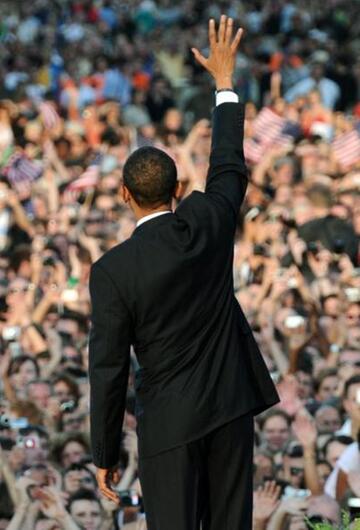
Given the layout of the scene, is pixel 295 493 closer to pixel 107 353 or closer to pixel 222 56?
pixel 222 56

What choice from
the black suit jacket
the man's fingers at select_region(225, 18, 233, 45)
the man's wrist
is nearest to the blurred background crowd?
the black suit jacket

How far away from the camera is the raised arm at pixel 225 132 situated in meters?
6.52

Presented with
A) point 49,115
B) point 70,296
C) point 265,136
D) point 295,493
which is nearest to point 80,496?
point 295,493

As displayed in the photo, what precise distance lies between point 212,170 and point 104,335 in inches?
26.6

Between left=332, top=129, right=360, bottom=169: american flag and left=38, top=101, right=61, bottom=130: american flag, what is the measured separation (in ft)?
11.0

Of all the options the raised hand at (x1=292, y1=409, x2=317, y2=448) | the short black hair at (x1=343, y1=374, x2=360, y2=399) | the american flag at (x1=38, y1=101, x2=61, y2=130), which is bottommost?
the raised hand at (x1=292, y1=409, x2=317, y2=448)

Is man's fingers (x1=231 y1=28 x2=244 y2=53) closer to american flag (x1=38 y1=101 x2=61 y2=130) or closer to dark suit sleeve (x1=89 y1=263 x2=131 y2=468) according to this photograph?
dark suit sleeve (x1=89 y1=263 x2=131 y2=468)

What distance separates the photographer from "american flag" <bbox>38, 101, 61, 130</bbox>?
2322 cm

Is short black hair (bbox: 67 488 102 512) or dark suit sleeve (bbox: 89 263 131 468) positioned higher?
dark suit sleeve (bbox: 89 263 131 468)

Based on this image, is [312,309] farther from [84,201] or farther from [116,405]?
[116,405]

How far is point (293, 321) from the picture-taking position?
13.7 metres

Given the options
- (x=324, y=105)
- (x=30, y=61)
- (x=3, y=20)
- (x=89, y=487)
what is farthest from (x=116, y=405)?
(x=3, y=20)

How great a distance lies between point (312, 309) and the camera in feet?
47.4

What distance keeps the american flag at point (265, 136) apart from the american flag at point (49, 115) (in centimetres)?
232
